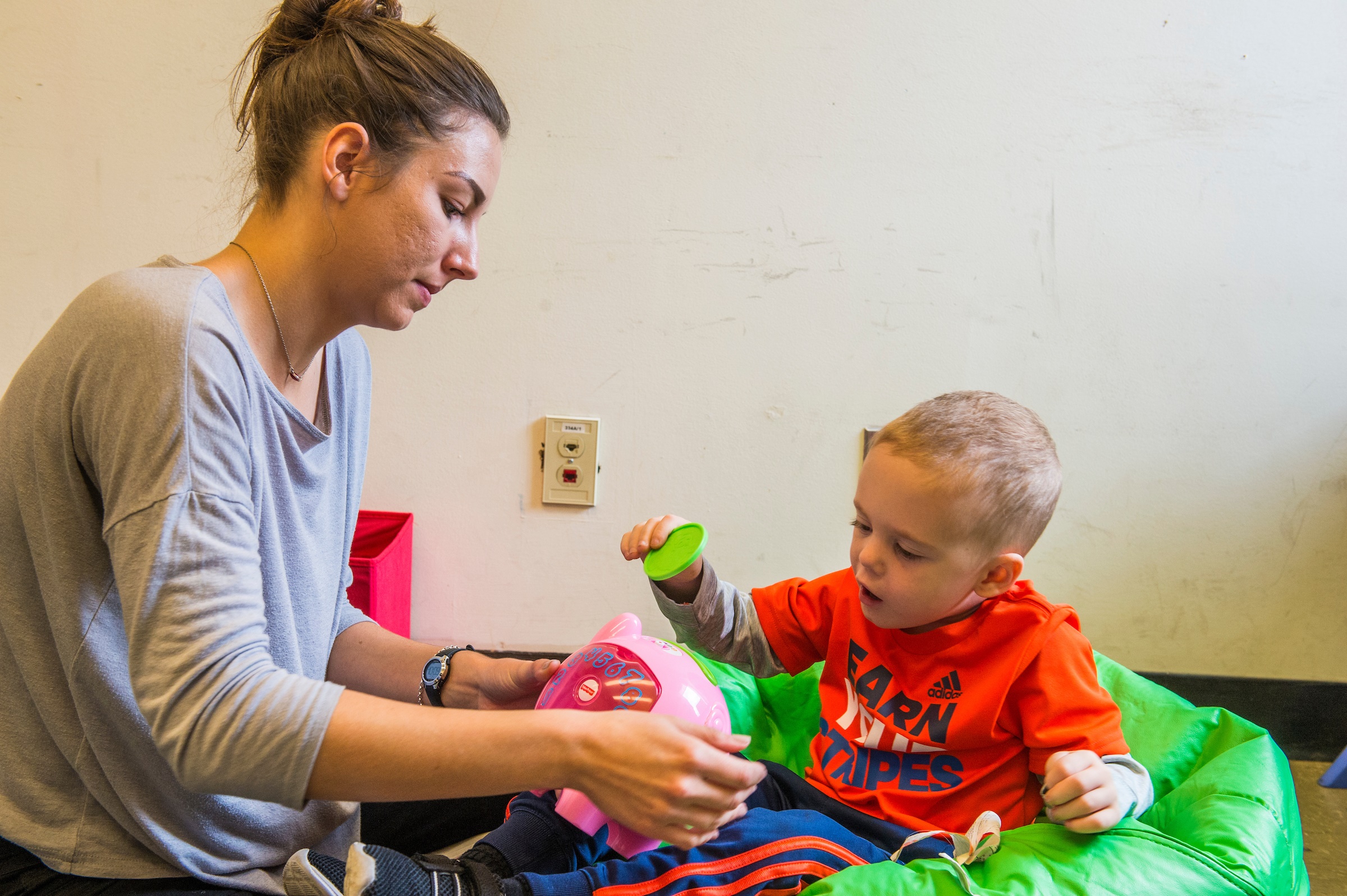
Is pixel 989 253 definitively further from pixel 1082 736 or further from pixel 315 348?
pixel 315 348

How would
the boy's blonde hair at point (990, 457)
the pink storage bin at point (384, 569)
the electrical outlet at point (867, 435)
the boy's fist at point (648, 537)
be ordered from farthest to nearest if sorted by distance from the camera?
the electrical outlet at point (867, 435) < the pink storage bin at point (384, 569) < the boy's fist at point (648, 537) < the boy's blonde hair at point (990, 457)

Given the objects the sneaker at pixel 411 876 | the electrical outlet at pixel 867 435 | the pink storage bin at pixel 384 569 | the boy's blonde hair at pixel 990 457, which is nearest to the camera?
the sneaker at pixel 411 876

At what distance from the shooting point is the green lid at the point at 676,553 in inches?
37.4

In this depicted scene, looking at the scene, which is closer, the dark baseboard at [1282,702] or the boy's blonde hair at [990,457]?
the boy's blonde hair at [990,457]

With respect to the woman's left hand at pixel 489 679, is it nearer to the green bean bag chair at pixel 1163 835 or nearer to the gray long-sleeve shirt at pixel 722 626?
the gray long-sleeve shirt at pixel 722 626

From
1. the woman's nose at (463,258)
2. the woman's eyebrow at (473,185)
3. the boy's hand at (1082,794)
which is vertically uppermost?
the woman's eyebrow at (473,185)

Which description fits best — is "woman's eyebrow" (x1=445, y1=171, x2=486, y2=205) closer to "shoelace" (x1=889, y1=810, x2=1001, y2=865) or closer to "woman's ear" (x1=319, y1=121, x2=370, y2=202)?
"woman's ear" (x1=319, y1=121, x2=370, y2=202)

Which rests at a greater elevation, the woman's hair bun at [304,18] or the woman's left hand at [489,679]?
the woman's hair bun at [304,18]

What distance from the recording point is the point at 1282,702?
159 centimetres

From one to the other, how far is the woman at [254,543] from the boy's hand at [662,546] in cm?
32

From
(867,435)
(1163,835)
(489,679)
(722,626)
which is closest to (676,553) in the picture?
(722,626)

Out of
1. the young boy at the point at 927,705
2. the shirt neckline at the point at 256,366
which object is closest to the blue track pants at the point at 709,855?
the young boy at the point at 927,705

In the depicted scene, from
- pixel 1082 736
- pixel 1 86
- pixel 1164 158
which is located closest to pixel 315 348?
pixel 1082 736

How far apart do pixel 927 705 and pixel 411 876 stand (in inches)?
21.7
